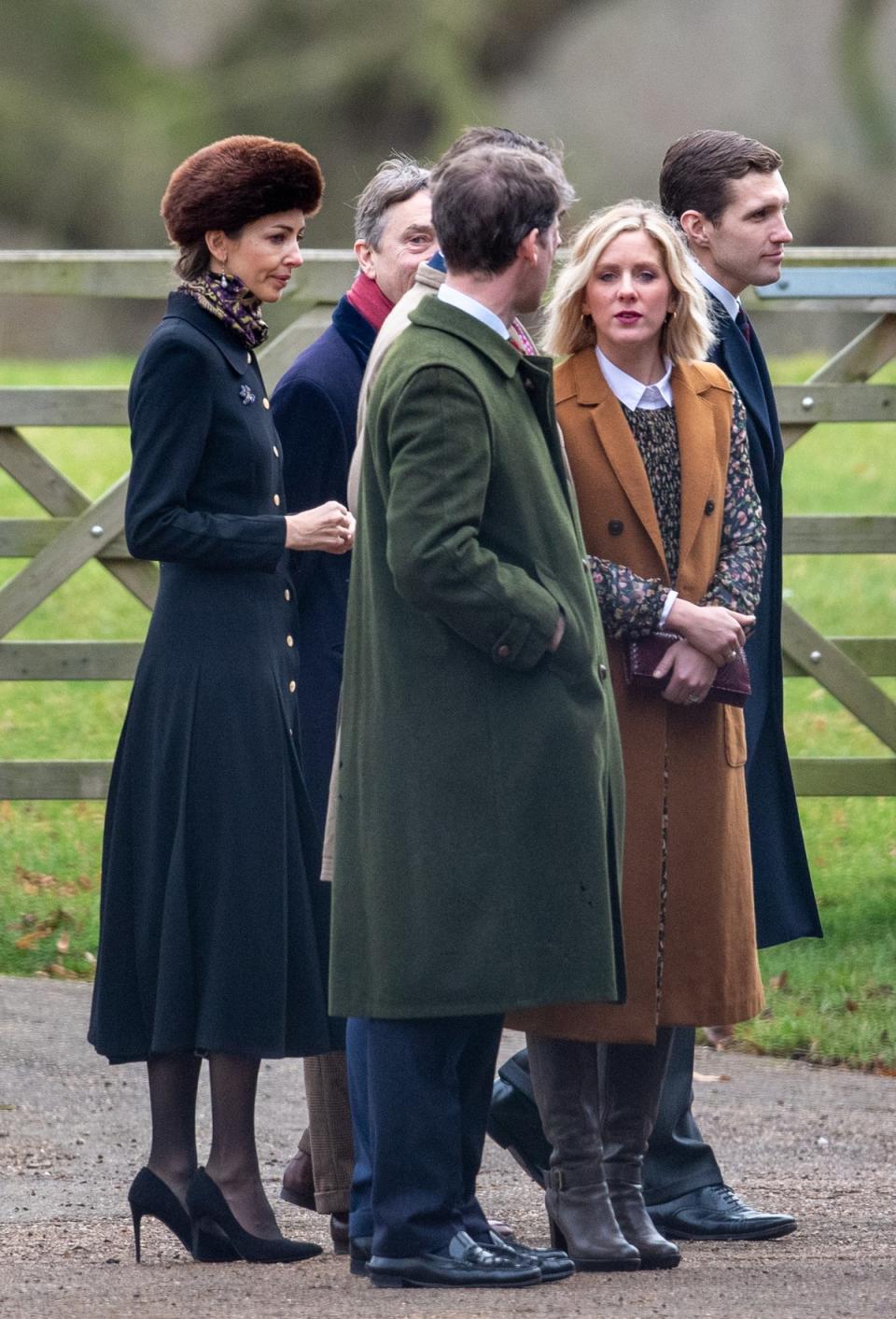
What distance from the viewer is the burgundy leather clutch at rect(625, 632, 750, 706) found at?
12.9ft

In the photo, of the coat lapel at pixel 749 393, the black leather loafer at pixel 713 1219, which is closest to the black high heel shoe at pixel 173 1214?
the black leather loafer at pixel 713 1219

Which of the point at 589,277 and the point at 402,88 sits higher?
the point at 402,88

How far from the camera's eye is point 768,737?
4461 millimetres

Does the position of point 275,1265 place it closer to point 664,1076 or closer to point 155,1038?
point 155,1038

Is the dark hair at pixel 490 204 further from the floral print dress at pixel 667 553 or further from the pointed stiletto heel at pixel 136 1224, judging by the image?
the pointed stiletto heel at pixel 136 1224

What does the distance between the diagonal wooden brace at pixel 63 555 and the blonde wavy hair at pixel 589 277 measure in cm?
269

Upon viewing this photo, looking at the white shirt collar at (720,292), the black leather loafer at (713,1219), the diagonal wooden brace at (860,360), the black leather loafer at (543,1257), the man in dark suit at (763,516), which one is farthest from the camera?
the diagonal wooden brace at (860,360)

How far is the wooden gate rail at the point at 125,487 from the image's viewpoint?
659cm

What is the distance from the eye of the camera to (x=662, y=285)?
3.99m

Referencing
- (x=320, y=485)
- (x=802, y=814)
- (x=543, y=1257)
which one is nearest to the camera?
(x=543, y=1257)

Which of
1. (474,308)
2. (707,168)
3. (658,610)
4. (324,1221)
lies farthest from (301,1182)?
(707,168)

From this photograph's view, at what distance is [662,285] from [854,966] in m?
3.16

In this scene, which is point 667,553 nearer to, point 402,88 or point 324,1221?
point 324,1221

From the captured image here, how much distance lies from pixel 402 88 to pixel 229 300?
23.2 m
